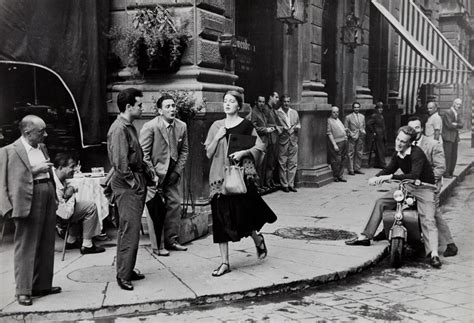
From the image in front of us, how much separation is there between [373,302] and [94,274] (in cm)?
303

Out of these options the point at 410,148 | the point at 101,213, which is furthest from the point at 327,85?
the point at 101,213

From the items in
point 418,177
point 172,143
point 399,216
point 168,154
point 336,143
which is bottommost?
point 399,216

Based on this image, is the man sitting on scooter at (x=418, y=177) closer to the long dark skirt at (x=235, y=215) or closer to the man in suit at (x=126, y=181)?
the long dark skirt at (x=235, y=215)

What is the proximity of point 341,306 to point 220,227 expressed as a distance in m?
1.57

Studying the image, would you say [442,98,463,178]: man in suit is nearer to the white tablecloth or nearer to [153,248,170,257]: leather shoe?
[153,248,170,257]: leather shoe

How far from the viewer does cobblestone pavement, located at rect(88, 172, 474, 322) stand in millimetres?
5414

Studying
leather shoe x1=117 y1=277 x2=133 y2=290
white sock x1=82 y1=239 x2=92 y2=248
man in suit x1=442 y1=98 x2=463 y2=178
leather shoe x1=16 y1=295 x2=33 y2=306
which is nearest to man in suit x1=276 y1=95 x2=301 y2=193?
man in suit x1=442 y1=98 x2=463 y2=178

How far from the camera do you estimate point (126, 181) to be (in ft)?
19.1

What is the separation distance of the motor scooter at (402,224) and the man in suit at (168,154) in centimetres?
264

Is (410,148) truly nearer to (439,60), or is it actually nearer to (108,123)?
(108,123)

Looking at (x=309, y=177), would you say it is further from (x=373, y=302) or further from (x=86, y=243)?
(x=373, y=302)

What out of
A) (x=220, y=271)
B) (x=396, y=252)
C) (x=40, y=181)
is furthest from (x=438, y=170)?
(x=40, y=181)

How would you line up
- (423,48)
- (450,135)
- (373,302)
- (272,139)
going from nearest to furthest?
(373,302) → (272,139) → (450,135) → (423,48)

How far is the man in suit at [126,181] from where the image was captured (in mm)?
5793
